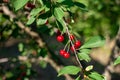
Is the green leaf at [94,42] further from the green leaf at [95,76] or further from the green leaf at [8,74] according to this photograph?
the green leaf at [8,74]

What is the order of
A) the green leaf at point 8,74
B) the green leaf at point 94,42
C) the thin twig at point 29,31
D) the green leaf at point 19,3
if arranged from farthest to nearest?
1. the green leaf at point 8,74
2. the thin twig at point 29,31
3. the green leaf at point 94,42
4. the green leaf at point 19,3

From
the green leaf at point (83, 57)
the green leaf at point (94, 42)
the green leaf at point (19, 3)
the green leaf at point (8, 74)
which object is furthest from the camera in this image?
the green leaf at point (8, 74)

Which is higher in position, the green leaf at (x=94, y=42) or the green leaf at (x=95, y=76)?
the green leaf at (x=94, y=42)

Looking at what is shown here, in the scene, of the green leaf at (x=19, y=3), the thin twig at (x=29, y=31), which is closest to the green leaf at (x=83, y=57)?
the green leaf at (x=19, y=3)

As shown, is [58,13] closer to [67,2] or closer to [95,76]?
[67,2]

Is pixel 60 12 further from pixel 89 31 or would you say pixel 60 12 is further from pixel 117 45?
pixel 89 31

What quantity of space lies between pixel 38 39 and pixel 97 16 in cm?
435

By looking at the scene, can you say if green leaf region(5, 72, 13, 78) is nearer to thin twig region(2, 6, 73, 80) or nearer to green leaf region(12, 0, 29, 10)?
thin twig region(2, 6, 73, 80)

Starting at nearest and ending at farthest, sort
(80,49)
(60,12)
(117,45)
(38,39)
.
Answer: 1. (60,12)
2. (80,49)
3. (38,39)
4. (117,45)

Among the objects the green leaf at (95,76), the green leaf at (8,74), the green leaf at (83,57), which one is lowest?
the green leaf at (8,74)

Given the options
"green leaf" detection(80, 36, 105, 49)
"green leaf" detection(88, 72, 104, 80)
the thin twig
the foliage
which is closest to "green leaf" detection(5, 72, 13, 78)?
the foliage

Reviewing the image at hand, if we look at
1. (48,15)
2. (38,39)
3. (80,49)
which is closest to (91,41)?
(80,49)

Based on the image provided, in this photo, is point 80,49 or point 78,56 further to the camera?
point 80,49

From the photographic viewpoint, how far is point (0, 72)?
3738mm
